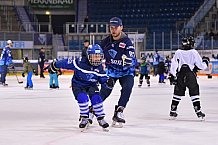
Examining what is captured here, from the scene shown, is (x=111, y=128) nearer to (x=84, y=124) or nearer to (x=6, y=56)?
(x=84, y=124)

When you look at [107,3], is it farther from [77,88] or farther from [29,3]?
[77,88]

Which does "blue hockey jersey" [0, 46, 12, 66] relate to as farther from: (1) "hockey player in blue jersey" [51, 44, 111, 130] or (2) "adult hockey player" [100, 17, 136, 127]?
(1) "hockey player in blue jersey" [51, 44, 111, 130]

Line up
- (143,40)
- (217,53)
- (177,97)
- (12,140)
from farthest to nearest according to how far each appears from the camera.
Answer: (143,40) → (217,53) → (177,97) → (12,140)

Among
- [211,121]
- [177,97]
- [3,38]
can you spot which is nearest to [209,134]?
[211,121]

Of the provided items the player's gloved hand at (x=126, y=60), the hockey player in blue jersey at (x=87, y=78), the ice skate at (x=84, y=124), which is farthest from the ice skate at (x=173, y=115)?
the ice skate at (x=84, y=124)

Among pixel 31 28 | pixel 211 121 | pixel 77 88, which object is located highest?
pixel 31 28

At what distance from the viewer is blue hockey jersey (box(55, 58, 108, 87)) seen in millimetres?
5906

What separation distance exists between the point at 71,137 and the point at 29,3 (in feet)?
117

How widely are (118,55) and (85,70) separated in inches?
28.3

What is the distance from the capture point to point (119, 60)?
6.47 m

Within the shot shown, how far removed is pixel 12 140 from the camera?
5.12m

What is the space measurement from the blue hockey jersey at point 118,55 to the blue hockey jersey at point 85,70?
57cm

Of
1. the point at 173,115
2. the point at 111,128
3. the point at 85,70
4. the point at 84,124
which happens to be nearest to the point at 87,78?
the point at 85,70

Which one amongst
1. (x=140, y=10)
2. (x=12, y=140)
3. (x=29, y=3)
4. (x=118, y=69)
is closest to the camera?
(x=12, y=140)
